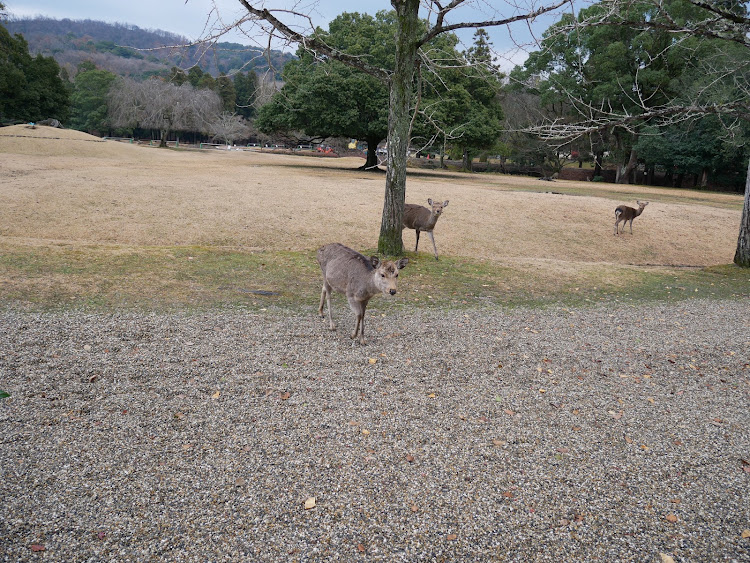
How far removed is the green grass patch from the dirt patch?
4.76 feet

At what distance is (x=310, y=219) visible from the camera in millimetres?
17547

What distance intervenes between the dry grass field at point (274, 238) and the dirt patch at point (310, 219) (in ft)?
0.21

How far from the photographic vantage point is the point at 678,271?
1409 centimetres

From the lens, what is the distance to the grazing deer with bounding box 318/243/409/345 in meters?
6.57

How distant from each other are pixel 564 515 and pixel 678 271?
12447 millimetres

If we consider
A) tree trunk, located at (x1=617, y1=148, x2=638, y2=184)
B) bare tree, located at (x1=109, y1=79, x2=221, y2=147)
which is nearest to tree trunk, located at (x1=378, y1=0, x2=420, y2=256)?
tree trunk, located at (x1=617, y1=148, x2=638, y2=184)

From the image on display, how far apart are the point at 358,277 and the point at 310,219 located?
36.1 feet

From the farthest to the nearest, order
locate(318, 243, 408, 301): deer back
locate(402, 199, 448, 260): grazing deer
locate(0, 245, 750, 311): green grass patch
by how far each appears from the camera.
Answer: locate(402, 199, 448, 260): grazing deer
locate(0, 245, 750, 311): green grass patch
locate(318, 243, 408, 301): deer back

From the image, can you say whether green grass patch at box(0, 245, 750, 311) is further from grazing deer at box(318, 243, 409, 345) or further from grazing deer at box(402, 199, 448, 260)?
grazing deer at box(318, 243, 409, 345)

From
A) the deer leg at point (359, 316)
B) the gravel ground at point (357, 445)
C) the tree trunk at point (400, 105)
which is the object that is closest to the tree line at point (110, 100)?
the tree trunk at point (400, 105)

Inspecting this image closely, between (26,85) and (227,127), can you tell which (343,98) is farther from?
(227,127)

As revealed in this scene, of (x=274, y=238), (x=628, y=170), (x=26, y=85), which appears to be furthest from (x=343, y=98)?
(x=26, y=85)

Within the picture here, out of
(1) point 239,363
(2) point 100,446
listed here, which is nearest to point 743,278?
(1) point 239,363

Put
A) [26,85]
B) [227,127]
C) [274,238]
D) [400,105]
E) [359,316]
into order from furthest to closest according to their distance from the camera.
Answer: [227,127] → [26,85] → [274,238] → [400,105] → [359,316]
